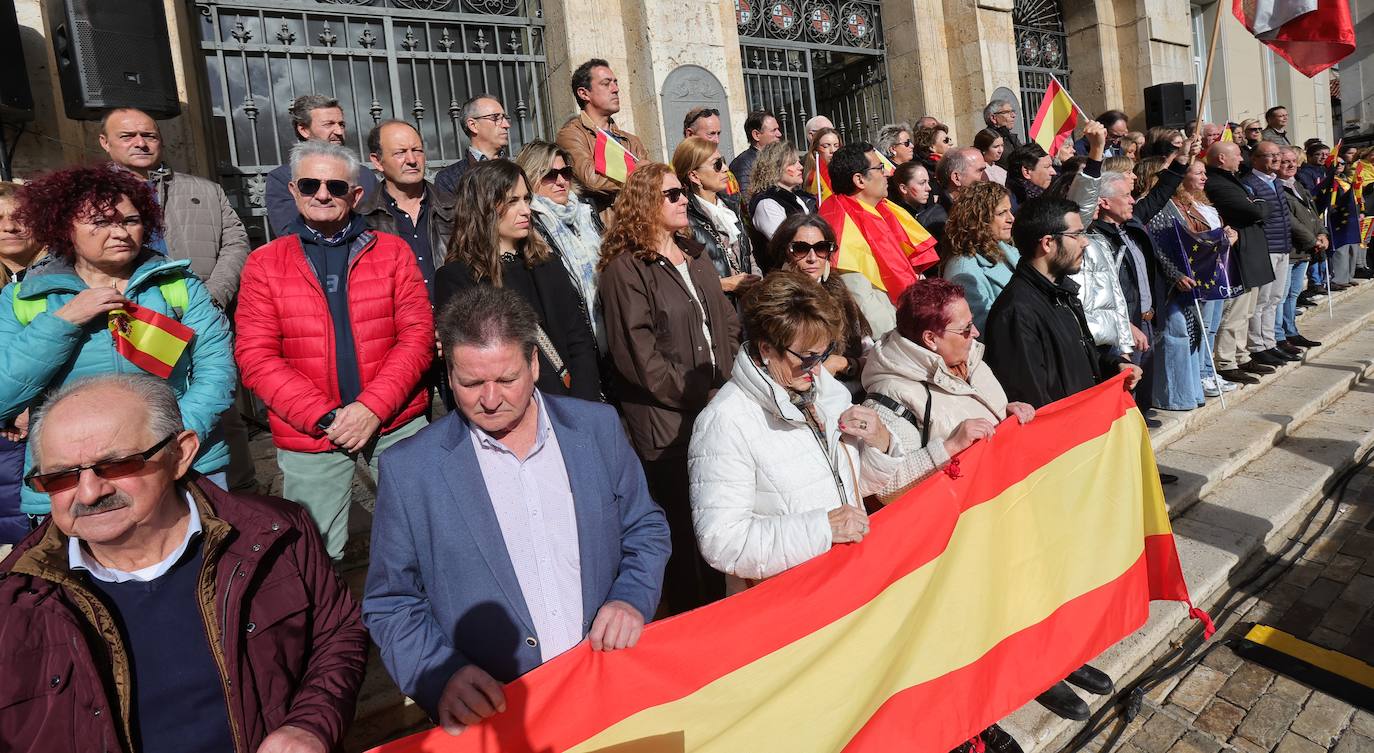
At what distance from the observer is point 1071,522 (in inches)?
131

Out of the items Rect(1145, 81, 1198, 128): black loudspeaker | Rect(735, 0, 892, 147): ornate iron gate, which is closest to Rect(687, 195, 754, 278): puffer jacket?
Rect(735, 0, 892, 147): ornate iron gate

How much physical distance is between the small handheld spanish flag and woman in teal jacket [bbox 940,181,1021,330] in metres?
3.94

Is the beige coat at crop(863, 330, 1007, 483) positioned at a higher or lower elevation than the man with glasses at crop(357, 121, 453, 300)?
lower

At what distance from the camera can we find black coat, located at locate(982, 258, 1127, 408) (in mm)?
3945

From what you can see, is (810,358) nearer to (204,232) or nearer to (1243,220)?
(204,232)

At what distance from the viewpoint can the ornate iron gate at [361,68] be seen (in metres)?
6.62

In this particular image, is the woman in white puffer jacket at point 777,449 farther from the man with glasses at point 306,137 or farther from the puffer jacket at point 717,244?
the man with glasses at point 306,137

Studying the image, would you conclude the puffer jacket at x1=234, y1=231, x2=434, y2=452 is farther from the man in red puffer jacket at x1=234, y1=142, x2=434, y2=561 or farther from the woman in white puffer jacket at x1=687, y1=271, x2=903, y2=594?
the woman in white puffer jacket at x1=687, y1=271, x2=903, y2=594

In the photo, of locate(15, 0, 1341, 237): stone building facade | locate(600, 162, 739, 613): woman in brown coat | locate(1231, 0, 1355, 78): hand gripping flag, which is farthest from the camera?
locate(1231, 0, 1355, 78): hand gripping flag

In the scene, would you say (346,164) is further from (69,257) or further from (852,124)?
(852,124)

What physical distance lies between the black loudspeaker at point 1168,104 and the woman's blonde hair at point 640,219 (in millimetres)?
12272

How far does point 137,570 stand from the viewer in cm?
191

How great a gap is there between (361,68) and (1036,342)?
6159 mm

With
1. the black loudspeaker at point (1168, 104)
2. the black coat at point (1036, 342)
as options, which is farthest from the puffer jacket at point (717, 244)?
the black loudspeaker at point (1168, 104)
